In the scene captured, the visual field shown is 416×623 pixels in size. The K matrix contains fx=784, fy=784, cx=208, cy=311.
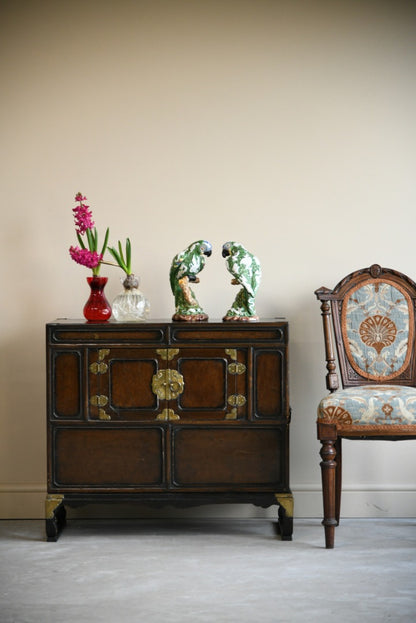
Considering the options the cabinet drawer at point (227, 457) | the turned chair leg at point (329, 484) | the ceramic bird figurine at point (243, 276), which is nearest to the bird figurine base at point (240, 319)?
the ceramic bird figurine at point (243, 276)

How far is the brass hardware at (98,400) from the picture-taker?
347 centimetres

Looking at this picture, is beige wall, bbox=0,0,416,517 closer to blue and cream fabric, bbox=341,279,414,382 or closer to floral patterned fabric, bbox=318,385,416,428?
blue and cream fabric, bbox=341,279,414,382

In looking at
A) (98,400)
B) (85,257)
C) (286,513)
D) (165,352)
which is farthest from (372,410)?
(85,257)

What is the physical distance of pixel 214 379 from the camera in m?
3.46

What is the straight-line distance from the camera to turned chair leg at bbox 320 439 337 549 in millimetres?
3311

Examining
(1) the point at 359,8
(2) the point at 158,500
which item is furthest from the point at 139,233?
(1) the point at 359,8

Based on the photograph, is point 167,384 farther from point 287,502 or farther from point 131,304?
point 287,502

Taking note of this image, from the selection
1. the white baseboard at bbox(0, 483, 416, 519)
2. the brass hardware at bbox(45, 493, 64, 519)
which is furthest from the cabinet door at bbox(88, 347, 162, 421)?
the white baseboard at bbox(0, 483, 416, 519)

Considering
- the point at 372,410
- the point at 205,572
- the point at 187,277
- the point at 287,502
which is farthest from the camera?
the point at 187,277

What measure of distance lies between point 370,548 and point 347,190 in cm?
171

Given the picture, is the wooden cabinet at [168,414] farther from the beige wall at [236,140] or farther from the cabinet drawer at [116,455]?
the beige wall at [236,140]

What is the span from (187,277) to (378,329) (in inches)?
36.3

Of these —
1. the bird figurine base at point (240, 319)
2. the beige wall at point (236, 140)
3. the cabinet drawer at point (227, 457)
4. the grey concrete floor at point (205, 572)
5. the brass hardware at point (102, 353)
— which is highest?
the beige wall at point (236, 140)

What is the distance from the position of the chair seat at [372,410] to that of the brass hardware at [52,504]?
3.93 feet
